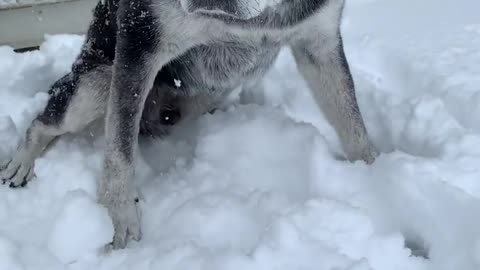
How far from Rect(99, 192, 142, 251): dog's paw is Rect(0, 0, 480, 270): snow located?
34mm

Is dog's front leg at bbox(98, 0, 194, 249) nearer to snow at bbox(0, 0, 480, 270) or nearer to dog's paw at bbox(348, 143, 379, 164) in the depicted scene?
snow at bbox(0, 0, 480, 270)

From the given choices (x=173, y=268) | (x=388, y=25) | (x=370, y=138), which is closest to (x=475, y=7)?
(x=388, y=25)

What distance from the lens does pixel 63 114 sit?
2.33m

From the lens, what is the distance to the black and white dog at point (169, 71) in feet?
6.67

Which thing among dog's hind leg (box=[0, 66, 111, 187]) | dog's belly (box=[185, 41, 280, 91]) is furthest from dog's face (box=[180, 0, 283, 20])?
dog's hind leg (box=[0, 66, 111, 187])

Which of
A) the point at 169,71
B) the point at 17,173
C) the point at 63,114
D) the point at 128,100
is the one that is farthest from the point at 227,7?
the point at 17,173

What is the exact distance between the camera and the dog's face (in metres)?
1.75

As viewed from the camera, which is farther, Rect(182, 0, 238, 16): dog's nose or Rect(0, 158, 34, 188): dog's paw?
Rect(0, 158, 34, 188): dog's paw

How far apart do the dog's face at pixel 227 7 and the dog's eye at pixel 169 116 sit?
2.55 feet

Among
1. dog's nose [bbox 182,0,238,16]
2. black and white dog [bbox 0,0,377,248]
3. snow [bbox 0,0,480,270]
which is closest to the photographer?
dog's nose [bbox 182,0,238,16]

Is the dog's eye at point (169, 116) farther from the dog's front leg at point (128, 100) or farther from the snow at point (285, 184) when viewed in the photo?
the dog's front leg at point (128, 100)

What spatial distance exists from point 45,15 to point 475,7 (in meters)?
2.25

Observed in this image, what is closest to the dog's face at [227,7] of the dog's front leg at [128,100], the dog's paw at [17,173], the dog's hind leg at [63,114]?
the dog's front leg at [128,100]

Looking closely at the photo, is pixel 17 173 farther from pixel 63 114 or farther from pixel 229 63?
pixel 229 63
